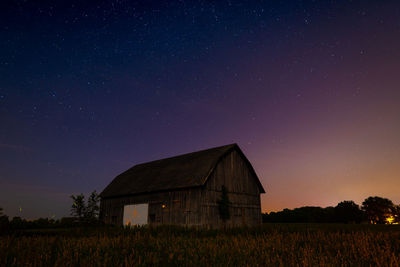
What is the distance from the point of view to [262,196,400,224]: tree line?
2403 inches

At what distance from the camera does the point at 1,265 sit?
15.8 feet

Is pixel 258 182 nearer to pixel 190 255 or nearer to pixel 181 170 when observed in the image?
pixel 181 170

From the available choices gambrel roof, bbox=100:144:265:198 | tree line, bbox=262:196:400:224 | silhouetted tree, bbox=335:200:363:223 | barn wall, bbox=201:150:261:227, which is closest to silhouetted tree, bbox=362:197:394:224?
tree line, bbox=262:196:400:224

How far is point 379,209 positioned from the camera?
7731 cm

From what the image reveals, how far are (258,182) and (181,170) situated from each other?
27.8ft

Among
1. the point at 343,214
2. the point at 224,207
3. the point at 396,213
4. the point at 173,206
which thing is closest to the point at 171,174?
the point at 173,206

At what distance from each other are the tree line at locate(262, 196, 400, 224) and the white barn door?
1900 inches

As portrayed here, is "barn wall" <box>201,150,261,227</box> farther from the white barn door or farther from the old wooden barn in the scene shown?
the white barn door

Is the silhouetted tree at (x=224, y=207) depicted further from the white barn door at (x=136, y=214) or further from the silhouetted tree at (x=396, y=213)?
the silhouetted tree at (x=396, y=213)

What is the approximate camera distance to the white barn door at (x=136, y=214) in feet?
79.0

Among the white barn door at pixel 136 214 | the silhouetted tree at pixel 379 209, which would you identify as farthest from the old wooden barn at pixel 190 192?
the silhouetted tree at pixel 379 209

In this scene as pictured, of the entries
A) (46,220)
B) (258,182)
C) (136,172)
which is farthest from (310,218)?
(46,220)

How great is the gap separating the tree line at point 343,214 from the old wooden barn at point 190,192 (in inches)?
1642

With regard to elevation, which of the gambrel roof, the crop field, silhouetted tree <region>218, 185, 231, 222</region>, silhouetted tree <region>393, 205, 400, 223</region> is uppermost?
the gambrel roof
